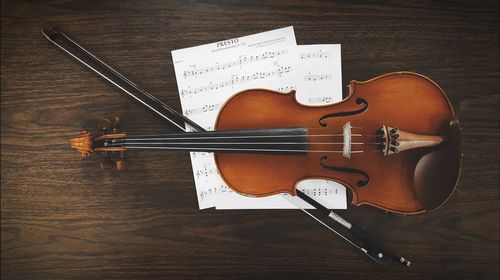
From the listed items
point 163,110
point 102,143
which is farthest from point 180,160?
point 102,143

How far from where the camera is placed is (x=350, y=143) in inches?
44.0

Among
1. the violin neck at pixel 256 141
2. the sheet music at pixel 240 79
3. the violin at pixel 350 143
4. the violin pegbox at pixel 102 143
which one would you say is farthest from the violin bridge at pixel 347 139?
the violin pegbox at pixel 102 143

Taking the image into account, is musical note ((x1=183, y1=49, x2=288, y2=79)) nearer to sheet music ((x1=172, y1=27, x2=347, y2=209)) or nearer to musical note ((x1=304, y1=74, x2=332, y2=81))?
sheet music ((x1=172, y1=27, x2=347, y2=209))

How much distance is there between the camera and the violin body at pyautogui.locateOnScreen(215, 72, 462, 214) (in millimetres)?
1121

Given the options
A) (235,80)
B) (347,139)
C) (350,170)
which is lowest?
(350,170)

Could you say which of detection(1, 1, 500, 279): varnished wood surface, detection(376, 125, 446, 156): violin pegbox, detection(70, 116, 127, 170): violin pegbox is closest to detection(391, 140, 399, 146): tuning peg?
detection(376, 125, 446, 156): violin pegbox

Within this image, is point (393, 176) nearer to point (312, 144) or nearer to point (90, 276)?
point (312, 144)

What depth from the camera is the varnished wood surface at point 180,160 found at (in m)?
1.34

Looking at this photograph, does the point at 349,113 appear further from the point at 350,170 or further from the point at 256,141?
the point at 256,141

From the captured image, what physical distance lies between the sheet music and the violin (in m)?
0.21

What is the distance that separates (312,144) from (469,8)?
2.77ft

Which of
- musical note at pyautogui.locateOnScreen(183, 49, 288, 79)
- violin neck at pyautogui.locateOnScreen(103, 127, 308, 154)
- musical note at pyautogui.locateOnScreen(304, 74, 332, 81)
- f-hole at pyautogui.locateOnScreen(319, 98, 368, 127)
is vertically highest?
musical note at pyautogui.locateOnScreen(183, 49, 288, 79)

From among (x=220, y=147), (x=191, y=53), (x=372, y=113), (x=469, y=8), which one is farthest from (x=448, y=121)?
(x=191, y=53)

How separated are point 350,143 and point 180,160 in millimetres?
662
